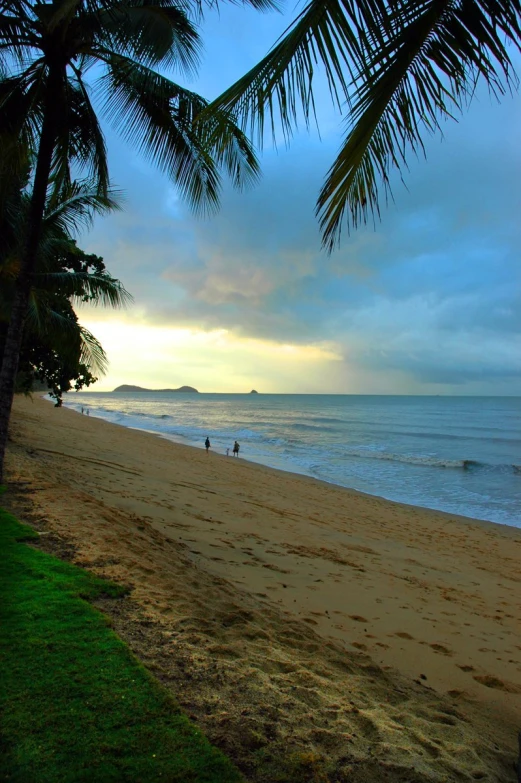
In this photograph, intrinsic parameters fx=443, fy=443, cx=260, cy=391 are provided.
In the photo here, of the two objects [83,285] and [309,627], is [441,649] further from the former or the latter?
[83,285]

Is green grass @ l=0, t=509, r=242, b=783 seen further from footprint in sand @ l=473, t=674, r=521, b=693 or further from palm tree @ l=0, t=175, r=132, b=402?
palm tree @ l=0, t=175, r=132, b=402

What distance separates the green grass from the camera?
1.81 meters

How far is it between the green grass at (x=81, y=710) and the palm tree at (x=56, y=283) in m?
7.05

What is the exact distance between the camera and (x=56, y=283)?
10.2 m

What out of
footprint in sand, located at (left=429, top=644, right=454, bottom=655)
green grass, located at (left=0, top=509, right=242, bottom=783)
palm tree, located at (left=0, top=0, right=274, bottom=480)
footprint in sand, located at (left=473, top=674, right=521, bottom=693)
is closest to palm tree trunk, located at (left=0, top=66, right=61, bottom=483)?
palm tree, located at (left=0, top=0, right=274, bottom=480)

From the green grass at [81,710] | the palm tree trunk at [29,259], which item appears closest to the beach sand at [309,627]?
the green grass at [81,710]

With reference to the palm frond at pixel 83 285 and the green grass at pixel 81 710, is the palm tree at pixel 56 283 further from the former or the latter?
the green grass at pixel 81 710

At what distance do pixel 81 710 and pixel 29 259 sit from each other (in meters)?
5.82

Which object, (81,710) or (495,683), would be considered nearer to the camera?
(81,710)

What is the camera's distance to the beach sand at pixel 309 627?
2.20 metres

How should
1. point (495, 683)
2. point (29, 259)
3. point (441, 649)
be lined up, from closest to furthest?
point (495, 683) < point (441, 649) < point (29, 259)

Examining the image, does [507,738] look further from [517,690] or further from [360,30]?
[360,30]

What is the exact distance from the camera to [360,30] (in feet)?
6.00

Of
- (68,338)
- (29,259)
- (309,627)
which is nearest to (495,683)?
(309,627)
